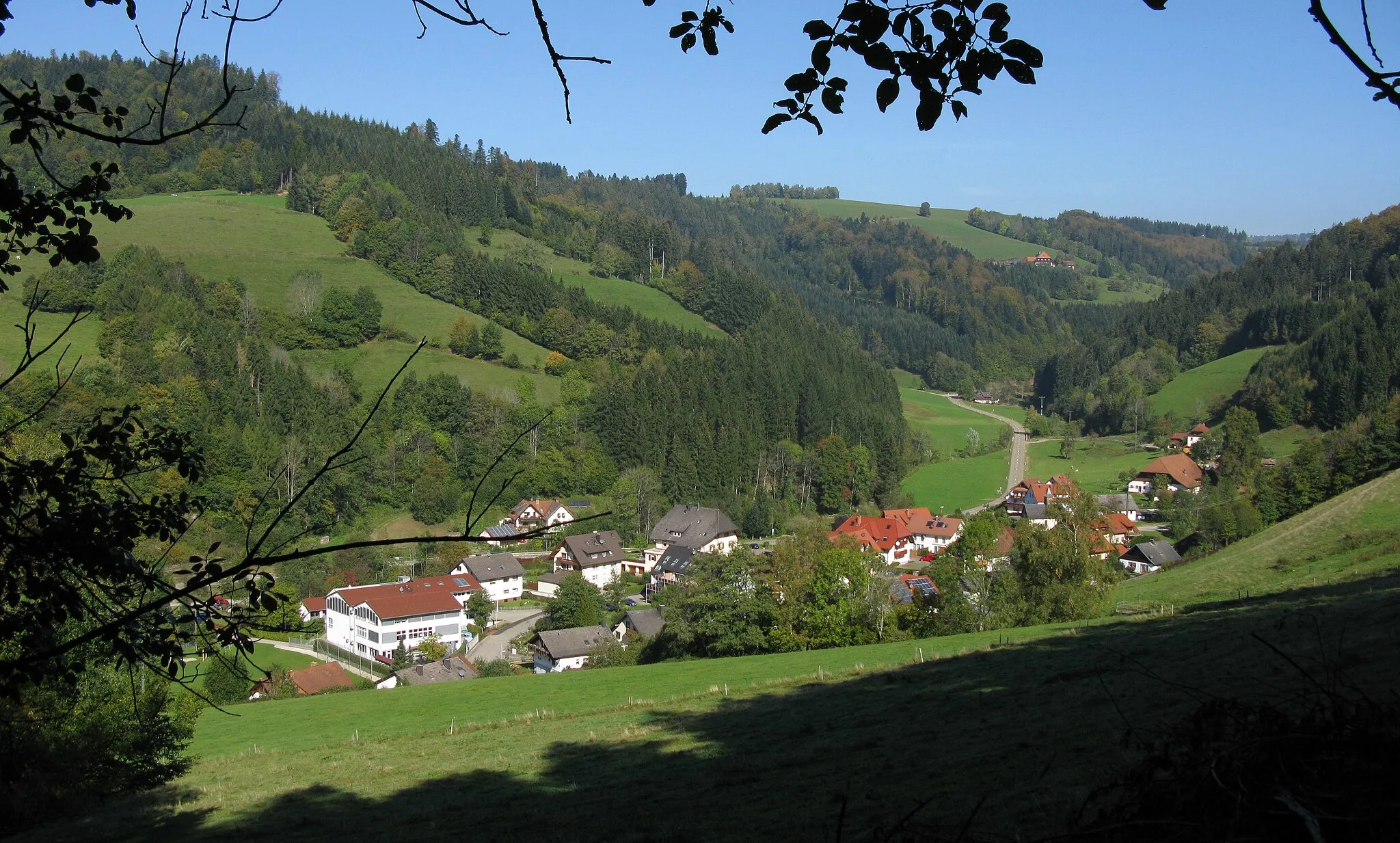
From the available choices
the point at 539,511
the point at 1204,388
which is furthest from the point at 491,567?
the point at 1204,388

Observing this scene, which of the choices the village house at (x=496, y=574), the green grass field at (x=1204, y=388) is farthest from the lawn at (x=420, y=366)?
the green grass field at (x=1204, y=388)

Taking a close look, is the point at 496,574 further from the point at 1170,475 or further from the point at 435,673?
the point at 1170,475

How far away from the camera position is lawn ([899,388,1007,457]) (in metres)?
98.7

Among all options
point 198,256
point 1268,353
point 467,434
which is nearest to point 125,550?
point 467,434

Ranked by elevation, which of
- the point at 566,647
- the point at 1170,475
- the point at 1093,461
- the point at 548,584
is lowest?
the point at 566,647

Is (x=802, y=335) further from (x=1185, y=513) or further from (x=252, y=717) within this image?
(x=252, y=717)

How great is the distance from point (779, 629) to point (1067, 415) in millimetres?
95158

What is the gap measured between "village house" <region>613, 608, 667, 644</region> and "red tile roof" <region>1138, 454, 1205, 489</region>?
1798 inches

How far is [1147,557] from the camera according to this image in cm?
4991

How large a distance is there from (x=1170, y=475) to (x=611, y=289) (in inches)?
2488

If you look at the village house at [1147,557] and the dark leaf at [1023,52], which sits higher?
the dark leaf at [1023,52]

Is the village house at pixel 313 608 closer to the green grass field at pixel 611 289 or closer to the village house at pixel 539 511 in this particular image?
the village house at pixel 539 511

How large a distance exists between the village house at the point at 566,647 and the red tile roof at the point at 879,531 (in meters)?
25.4

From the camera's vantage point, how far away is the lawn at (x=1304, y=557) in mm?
23828
